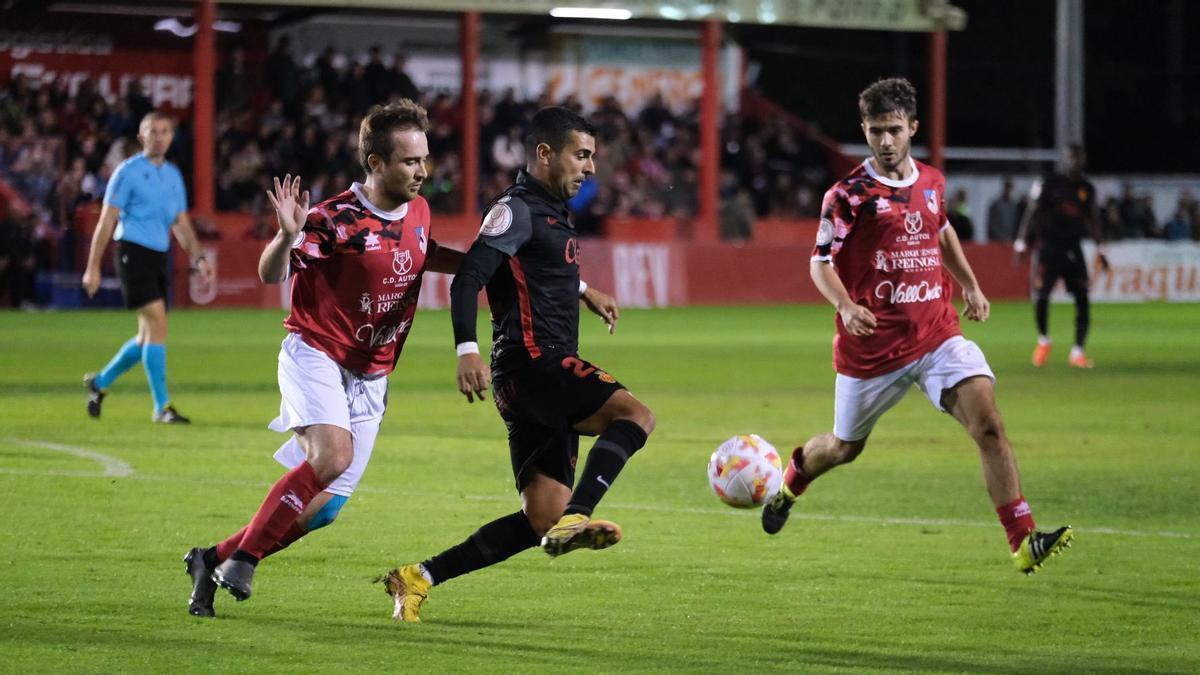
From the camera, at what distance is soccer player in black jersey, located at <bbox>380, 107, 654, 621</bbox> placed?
6859 mm

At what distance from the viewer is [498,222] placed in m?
6.92

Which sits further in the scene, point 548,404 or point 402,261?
point 402,261

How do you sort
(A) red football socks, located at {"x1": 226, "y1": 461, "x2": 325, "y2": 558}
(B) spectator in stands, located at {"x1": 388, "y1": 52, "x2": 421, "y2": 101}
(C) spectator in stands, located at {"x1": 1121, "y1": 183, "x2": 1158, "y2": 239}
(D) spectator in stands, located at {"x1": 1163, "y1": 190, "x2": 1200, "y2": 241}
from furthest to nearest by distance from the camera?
(D) spectator in stands, located at {"x1": 1163, "y1": 190, "x2": 1200, "y2": 241} < (C) spectator in stands, located at {"x1": 1121, "y1": 183, "x2": 1158, "y2": 239} < (B) spectator in stands, located at {"x1": 388, "y1": 52, "x2": 421, "y2": 101} < (A) red football socks, located at {"x1": 226, "y1": 461, "x2": 325, "y2": 558}

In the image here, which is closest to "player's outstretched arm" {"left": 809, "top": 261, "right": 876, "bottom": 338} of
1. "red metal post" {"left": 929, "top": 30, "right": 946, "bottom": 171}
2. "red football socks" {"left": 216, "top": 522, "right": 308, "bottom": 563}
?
"red football socks" {"left": 216, "top": 522, "right": 308, "bottom": 563}

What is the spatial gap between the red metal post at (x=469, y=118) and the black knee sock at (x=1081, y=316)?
16626 mm

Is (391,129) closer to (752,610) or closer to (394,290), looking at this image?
(394,290)

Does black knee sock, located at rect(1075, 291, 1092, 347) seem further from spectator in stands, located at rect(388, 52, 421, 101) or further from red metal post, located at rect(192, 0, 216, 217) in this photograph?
spectator in stands, located at rect(388, 52, 421, 101)

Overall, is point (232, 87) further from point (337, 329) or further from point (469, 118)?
point (337, 329)

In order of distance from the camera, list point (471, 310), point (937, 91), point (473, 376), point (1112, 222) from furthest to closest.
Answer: point (937, 91), point (1112, 222), point (471, 310), point (473, 376)

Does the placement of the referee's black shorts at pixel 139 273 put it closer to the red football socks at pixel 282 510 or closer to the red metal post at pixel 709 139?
the red football socks at pixel 282 510

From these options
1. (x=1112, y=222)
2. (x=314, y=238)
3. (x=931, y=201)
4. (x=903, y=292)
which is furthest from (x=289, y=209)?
(x=1112, y=222)

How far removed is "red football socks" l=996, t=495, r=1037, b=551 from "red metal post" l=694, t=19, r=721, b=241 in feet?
96.9

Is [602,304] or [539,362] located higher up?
[602,304]

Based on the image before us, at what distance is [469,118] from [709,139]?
4920mm
